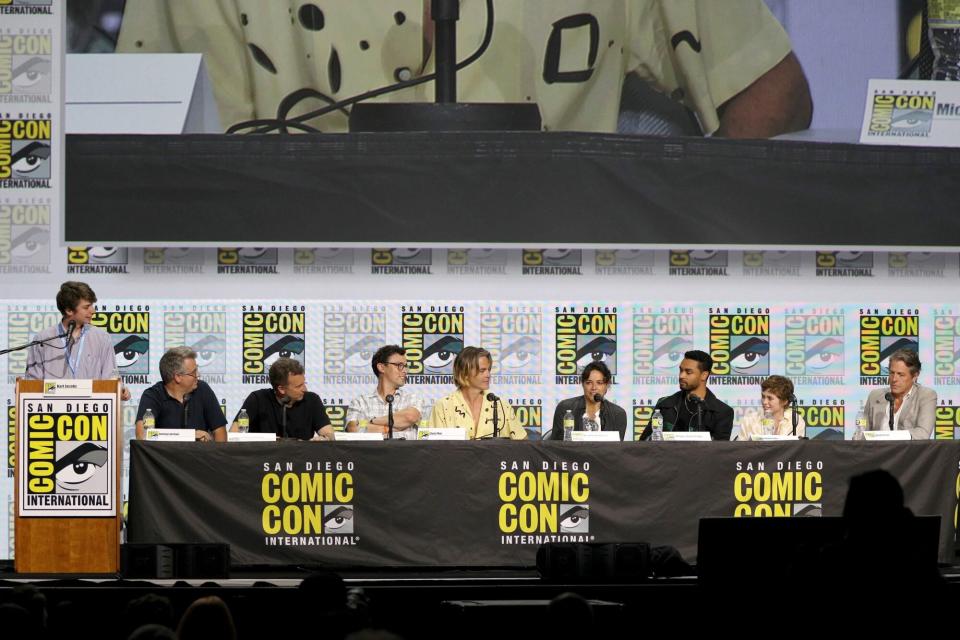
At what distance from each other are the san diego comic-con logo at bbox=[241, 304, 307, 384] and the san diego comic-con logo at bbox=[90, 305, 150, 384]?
2.03 ft

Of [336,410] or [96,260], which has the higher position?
[96,260]

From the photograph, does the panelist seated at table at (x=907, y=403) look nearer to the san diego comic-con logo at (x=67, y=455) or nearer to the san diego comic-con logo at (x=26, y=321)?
the san diego comic-con logo at (x=67, y=455)

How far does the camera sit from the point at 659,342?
347 inches

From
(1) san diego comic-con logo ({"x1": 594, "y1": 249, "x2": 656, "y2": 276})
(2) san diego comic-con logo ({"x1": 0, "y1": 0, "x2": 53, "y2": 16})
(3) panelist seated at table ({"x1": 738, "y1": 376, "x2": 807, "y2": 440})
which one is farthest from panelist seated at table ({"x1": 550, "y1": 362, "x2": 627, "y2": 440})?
(2) san diego comic-con logo ({"x1": 0, "y1": 0, "x2": 53, "y2": 16})

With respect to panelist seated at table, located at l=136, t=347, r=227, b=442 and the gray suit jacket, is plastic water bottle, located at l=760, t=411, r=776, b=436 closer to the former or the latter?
the gray suit jacket

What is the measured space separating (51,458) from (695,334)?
168 inches

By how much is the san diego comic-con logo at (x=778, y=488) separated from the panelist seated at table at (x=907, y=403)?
3.11 feet

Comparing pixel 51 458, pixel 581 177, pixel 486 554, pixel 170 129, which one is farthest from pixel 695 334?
pixel 51 458

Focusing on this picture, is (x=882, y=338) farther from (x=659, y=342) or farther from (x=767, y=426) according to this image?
(x=767, y=426)

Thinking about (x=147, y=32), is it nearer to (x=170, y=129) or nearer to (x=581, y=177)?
(x=170, y=129)

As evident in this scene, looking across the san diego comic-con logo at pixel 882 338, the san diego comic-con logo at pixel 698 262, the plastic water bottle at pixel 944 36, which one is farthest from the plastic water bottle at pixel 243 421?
the plastic water bottle at pixel 944 36

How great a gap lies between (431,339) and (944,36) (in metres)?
3.89

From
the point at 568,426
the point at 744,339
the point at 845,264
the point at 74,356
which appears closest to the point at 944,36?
the point at 845,264

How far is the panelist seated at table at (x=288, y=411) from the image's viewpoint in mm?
7062
